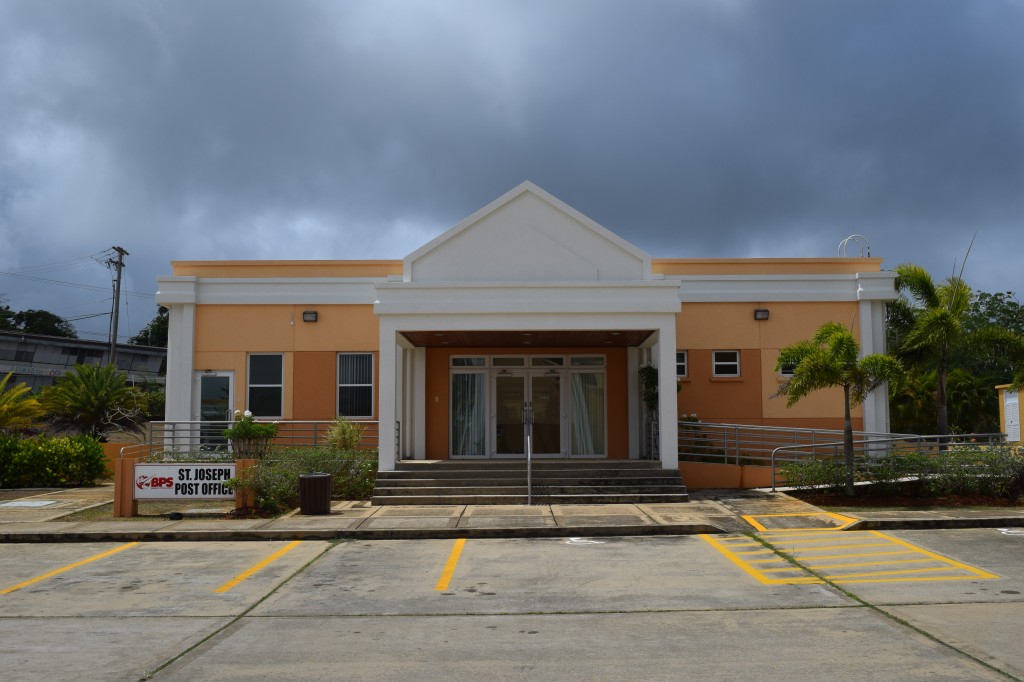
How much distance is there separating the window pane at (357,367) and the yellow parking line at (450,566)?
32.0 feet

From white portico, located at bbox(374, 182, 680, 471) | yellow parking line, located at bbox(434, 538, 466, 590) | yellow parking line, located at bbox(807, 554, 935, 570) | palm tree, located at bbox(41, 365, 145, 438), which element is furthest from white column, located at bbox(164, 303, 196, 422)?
yellow parking line, located at bbox(807, 554, 935, 570)

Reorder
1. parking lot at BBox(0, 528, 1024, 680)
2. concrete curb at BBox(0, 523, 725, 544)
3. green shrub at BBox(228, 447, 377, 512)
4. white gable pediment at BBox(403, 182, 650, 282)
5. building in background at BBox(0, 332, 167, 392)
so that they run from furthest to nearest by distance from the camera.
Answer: building in background at BBox(0, 332, 167, 392), white gable pediment at BBox(403, 182, 650, 282), green shrub at BBox(228, 447, 377, 512), concrete curb at BBox(0, 523, 725, 544), parking lot at BBox(0, 528, 1024, 680)

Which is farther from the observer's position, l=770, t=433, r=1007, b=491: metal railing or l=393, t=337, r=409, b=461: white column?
l=393, t=337, r=409, b=461: white column

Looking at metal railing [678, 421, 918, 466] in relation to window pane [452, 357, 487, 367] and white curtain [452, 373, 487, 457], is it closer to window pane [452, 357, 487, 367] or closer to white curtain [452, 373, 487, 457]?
white curtain [452, 373, 487, 457]

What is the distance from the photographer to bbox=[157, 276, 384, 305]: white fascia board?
22625 mm

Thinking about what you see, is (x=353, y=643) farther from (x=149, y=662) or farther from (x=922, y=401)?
(x=922, y=401)

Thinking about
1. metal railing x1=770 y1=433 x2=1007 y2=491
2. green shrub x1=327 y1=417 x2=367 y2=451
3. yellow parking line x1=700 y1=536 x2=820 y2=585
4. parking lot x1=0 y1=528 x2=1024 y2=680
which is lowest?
parking lot x1=0 y1=528 x2=1024 y2=680

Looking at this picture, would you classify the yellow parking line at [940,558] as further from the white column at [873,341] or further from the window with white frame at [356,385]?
the window with white frame at [356,385]

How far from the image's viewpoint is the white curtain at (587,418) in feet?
72.1

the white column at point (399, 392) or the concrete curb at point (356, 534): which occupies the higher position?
the white column at point (399, 392)

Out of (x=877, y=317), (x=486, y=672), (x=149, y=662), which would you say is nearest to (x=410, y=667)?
(x=486, y=672)

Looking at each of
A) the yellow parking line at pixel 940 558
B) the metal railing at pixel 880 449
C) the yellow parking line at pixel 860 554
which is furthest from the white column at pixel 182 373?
the yellow parking line at pixel 940 558

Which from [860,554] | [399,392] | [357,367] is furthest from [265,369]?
[860,554]

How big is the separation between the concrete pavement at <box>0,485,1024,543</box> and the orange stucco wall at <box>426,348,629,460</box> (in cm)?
476
